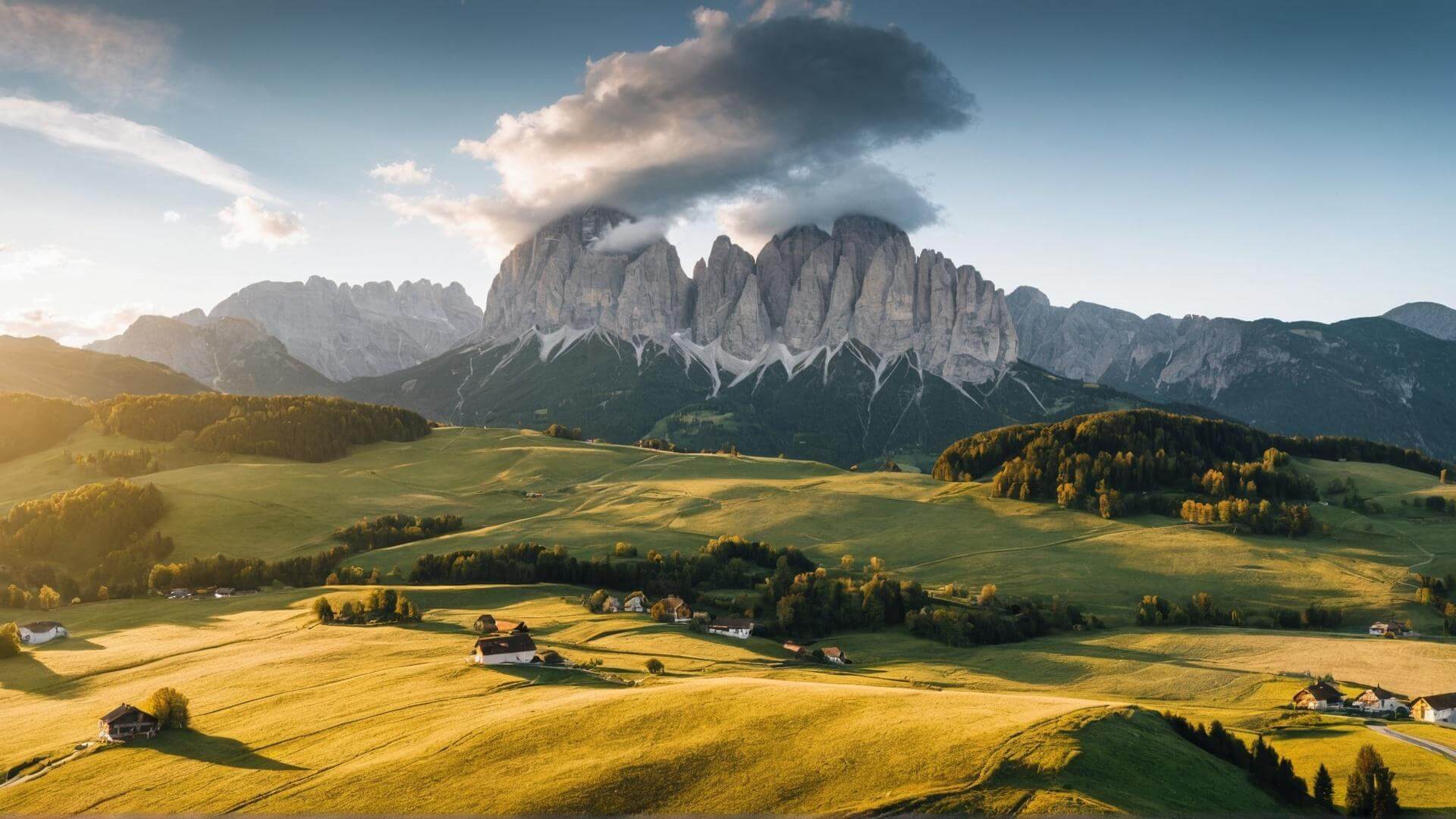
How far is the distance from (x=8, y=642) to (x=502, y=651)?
5603 cm

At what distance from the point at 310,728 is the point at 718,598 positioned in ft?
236

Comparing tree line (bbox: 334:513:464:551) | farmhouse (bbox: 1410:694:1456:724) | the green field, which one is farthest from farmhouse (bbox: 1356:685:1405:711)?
tree line (bbox: 334:513:464:551)

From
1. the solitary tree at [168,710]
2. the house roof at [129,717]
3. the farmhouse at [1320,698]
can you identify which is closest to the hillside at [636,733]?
the solitary tree at [168,710]

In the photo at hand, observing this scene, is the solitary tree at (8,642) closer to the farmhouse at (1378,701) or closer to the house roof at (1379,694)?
the farmhouse at (1378,701)

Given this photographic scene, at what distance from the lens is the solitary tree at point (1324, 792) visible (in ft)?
164

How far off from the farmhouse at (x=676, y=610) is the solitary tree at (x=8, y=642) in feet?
226

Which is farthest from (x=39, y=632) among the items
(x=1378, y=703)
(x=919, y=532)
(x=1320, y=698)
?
Result: (x=1378, y=703)

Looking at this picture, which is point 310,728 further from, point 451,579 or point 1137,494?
point 1137,494

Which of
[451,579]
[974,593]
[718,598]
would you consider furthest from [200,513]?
[974,593]

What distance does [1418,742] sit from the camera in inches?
2621

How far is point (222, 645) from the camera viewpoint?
3553 inches

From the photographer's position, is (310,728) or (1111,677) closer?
(310,728)

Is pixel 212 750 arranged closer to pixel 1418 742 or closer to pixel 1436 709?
pixel 1418 742

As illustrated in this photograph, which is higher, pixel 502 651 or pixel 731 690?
pixel 731 690
